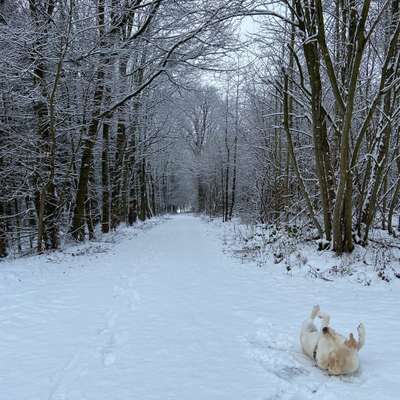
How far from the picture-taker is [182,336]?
12.2ft

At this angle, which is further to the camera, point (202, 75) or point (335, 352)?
point (202, 75)

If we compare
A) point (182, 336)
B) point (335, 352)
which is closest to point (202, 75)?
point (182, 336)

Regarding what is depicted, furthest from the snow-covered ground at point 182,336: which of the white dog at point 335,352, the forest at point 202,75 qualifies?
the forest at point 202,75

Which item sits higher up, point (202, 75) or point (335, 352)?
point (202, 75)

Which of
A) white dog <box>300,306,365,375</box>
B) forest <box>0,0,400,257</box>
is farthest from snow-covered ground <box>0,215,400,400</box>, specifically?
forest <box>0,0,400,257</box>

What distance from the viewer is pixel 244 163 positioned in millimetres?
29219

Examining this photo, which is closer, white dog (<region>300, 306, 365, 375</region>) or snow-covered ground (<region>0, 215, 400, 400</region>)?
snow-covered ground (<region>0, 215, 400, 400</region>)

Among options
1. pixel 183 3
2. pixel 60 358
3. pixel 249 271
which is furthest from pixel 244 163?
pixel 60 358

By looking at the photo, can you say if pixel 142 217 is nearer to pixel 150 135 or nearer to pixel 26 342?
pixel 150 135

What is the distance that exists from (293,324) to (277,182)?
13.6m

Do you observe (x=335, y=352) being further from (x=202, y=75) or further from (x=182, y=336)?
(x=202, y=75)

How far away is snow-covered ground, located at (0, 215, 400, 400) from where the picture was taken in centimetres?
263

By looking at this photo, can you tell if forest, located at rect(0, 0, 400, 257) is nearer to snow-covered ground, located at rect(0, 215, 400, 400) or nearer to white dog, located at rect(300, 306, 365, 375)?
snow-covered ground, located at rect(0, 215, 400, 400)

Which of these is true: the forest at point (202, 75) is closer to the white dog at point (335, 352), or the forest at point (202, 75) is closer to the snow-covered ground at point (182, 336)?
the snow-covered ground at point (182, 336)
